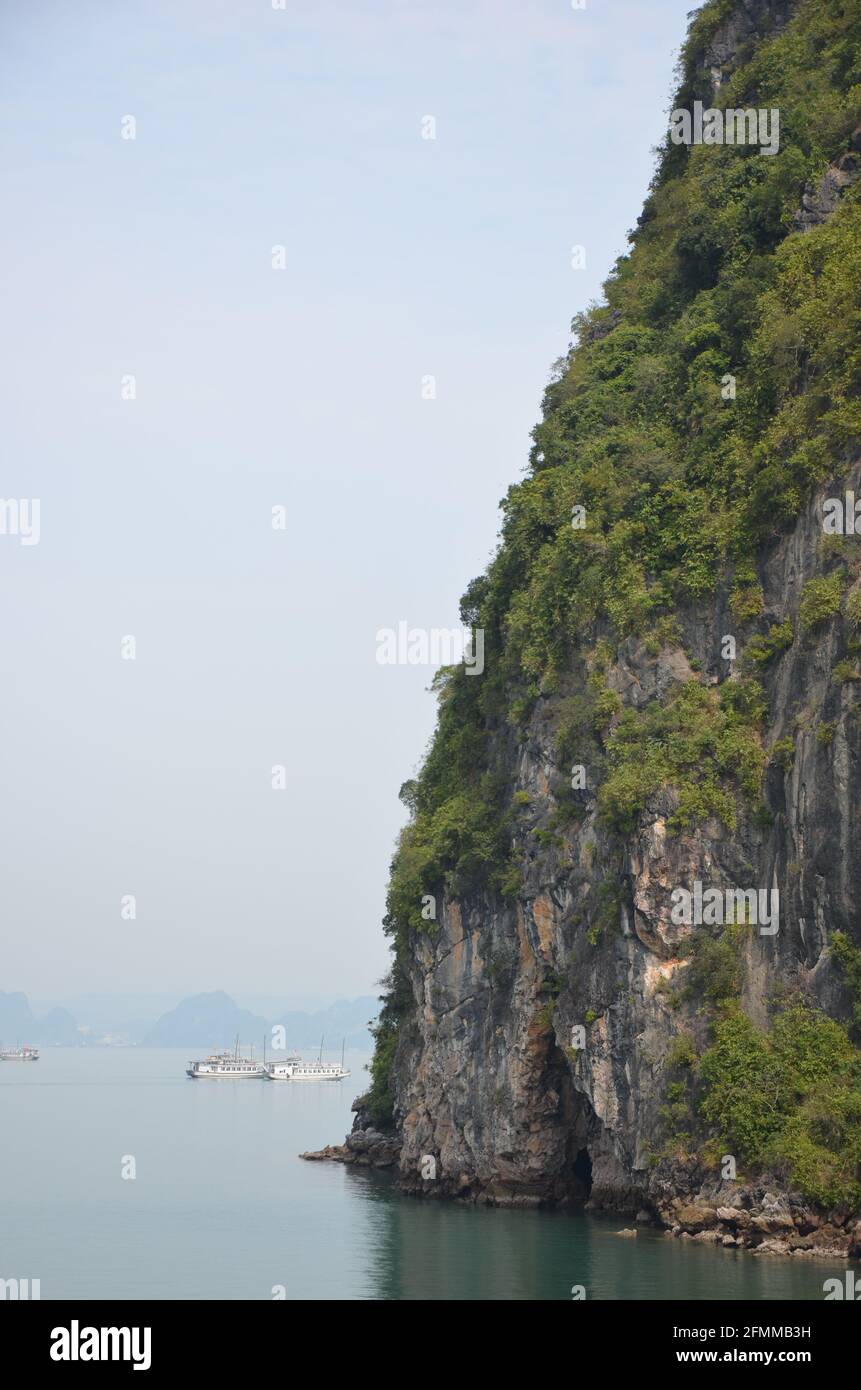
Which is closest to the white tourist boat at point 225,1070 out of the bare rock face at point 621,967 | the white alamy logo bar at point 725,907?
the bare rock face at point 621,967

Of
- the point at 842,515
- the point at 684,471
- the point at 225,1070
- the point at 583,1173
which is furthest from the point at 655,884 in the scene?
the point at 225,1070

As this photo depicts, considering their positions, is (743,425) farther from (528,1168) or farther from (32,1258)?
(32,1258)

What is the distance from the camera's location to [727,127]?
147ft

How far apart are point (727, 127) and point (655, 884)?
2208 cm

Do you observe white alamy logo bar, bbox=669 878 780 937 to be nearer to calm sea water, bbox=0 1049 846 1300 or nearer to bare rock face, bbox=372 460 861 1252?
bare rock face, bbox=372 460 861 1252

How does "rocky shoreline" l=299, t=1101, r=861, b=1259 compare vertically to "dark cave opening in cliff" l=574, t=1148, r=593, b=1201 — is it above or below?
above

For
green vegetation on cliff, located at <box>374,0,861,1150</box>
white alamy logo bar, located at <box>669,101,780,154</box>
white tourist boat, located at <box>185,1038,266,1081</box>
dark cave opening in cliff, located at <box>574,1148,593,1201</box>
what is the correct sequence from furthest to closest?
white tourist boat, located at <box>185,1038,266,1081</box> → white alamy logo bar, located at <box>669,101,780,154</box> → dark cave opening in cliff, located at <box>574,1148,593,1201</box> → green vegetation on cliff, located at <box>374,0,861,1150</box>

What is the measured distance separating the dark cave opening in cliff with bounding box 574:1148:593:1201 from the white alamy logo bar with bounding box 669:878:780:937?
31.7 ft

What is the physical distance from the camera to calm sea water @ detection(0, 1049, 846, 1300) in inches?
1168

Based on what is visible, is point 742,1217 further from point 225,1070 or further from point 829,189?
point 225,1070

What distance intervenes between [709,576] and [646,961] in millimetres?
9336

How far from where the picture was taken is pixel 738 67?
46.9 meters

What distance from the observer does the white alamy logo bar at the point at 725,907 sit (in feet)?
114

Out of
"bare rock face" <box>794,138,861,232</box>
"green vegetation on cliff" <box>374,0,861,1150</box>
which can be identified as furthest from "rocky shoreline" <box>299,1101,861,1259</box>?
"bare rock face" <box>794,138,861,232</box>
